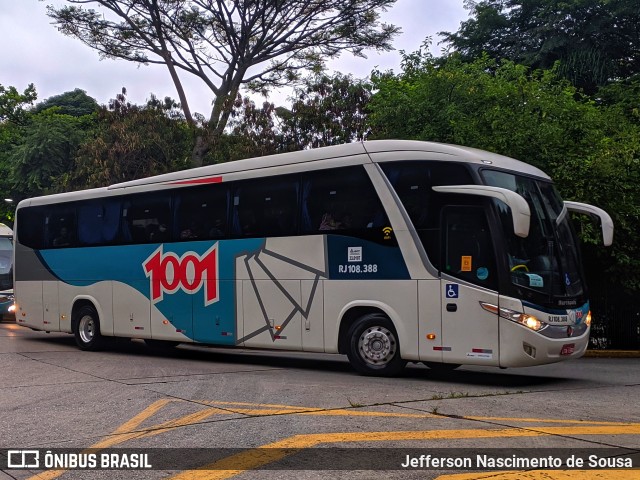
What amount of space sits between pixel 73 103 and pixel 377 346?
50.4m

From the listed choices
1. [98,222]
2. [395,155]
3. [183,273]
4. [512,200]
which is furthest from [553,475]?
[98,222]

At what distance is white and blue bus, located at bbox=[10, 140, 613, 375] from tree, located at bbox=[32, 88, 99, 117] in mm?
41997

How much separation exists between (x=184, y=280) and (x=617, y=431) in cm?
921

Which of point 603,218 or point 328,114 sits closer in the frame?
point 603,218

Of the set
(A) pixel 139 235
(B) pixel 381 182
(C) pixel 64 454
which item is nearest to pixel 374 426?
(C) pixel 64 454

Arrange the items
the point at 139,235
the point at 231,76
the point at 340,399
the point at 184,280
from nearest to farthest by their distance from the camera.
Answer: the point at 340,399 < the point at 184,280 < the point at 139,235 < the point at 231,76

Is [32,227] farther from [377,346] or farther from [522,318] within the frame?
[522,318]

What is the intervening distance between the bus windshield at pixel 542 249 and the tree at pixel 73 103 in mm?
47609

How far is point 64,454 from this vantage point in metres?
6.42

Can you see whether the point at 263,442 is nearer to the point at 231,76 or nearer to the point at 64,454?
the point at 64,454

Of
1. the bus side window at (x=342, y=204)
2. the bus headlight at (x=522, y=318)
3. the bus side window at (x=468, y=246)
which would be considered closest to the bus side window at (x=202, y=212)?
the bus side window at (x=342, y=204)

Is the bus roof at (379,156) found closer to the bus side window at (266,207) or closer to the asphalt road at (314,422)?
the bus side window at (266,207)

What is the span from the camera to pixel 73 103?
2251 inches

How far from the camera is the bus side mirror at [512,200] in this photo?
1012 cm
